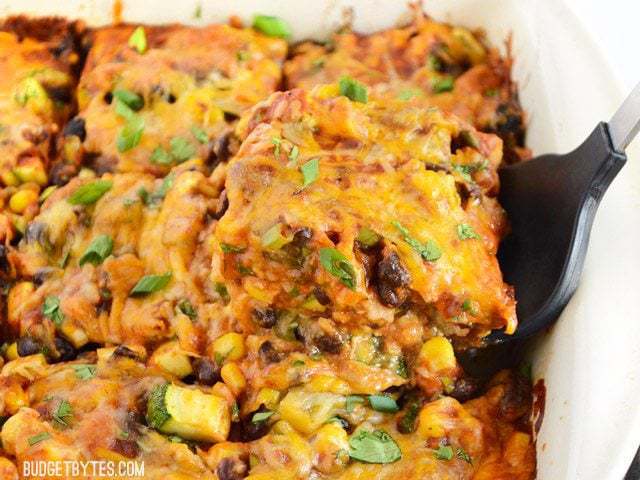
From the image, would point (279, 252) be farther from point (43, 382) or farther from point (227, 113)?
point (227, 113)

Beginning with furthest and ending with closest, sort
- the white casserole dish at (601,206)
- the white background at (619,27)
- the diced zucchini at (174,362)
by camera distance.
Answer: the white background at (619,27), the diced zucchini at (174,362), the white casserole dish at (601,206)

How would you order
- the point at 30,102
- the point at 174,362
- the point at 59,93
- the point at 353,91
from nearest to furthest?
the point at 174,362, the point at 353,91, the point at 30,102, the point at 59,93

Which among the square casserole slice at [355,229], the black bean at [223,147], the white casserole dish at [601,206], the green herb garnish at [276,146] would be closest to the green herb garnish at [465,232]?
the square casserole slice at [355,229]

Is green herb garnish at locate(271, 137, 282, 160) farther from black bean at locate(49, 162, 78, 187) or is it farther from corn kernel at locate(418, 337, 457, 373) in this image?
black bean at locate(49, 162, 78, 187)

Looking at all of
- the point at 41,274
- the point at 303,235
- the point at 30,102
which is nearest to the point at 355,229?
the point at 303,235

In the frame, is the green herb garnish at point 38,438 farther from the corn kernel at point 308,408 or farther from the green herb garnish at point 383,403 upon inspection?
the green herb garnish at point 383,403

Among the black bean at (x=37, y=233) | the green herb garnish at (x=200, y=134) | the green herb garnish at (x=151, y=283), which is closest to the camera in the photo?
the green herb garnish at (x=151, y=283)

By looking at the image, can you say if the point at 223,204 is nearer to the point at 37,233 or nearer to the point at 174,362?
the point at 174,362

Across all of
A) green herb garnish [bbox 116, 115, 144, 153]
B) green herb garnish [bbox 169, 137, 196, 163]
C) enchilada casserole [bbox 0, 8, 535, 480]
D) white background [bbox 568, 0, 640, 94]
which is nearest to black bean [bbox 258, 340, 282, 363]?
enchilada casserole [bbox 0, 8, 535, 480]
